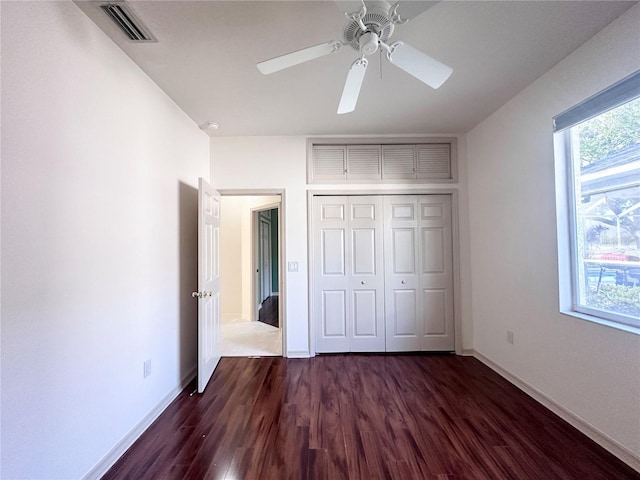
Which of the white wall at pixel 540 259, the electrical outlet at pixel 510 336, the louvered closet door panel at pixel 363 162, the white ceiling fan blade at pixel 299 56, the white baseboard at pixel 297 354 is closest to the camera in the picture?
the white ceiling fan blade at pixel 299 56

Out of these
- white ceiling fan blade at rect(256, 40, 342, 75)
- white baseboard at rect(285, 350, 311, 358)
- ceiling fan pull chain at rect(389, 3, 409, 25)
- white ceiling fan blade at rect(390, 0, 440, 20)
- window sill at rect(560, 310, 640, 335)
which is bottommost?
white baseboard at rect(285, 350, 311, 358)

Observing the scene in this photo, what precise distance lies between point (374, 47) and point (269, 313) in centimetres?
501

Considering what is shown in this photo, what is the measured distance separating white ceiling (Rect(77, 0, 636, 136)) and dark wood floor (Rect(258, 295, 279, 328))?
10.8 ft

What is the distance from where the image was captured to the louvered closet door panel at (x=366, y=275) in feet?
10.9

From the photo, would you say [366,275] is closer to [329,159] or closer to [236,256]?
[329,159]

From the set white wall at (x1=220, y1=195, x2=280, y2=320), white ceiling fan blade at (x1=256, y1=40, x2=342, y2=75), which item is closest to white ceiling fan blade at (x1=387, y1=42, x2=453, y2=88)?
white ceiling fan blade at (x1=256, y1=40, x2=342, y2=75)

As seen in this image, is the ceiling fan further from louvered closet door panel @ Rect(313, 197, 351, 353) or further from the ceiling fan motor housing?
louvered closet door panel @ Rect(313, 197, 351, 353)

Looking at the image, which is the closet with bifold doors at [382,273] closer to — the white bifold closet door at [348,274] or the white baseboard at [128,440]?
the white bifold closet door at [348,274]

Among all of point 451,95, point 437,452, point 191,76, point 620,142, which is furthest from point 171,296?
point 620,142

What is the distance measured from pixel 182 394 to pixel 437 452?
2110mm

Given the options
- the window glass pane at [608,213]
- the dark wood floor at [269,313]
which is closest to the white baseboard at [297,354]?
the dark wood floor at [269,313]

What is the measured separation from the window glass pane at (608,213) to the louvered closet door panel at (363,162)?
1784 millimetres

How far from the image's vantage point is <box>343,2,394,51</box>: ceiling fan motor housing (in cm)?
125

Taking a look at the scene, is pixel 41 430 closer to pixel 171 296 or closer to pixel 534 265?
pixel 171 296
